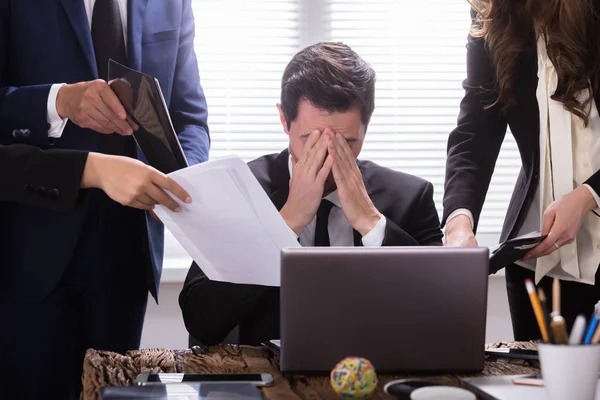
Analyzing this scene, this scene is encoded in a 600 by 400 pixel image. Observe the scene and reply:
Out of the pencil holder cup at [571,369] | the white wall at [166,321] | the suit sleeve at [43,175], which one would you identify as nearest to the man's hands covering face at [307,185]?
the suit sleeve at [43,175]

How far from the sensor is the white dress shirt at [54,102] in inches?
61.9

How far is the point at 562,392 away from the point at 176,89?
49.6 inches

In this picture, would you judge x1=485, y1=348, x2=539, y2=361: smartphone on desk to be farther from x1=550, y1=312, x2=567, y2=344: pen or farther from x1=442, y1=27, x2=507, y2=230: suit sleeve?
x1=442, y1=27, x2=507, y2=230: suit sleeve

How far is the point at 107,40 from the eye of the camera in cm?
175

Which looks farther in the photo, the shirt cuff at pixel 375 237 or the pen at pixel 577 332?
the shirt cuff at pixel 375 237

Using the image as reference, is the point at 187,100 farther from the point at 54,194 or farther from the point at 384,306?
the point at 384,306

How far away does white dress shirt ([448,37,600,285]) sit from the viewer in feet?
5.55

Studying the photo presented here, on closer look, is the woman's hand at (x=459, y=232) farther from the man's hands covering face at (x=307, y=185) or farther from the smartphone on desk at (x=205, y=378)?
the smartphone on desk at (x=205, y=378)

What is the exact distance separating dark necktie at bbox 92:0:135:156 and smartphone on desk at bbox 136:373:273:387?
2.38 ft

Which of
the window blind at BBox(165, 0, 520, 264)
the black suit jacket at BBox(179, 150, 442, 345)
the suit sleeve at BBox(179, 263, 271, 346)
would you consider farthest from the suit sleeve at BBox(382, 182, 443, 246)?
the window blind at BBox(165, 0, 520, 264)

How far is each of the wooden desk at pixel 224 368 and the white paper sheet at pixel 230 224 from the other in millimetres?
147

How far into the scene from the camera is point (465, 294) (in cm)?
115

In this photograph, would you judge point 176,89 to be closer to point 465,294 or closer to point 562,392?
point 465,294

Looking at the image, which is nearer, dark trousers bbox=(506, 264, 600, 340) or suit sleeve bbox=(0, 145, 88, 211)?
suit sleeve bbox=(0, 145, 88, 211)
